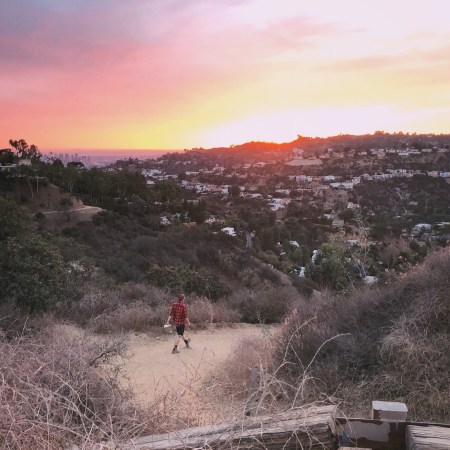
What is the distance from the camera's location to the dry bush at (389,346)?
17.6ft

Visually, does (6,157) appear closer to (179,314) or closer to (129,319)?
(129,319)

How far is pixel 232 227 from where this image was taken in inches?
1833

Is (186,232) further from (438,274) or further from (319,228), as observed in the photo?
(438,274)

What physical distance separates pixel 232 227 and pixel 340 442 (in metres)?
44.4

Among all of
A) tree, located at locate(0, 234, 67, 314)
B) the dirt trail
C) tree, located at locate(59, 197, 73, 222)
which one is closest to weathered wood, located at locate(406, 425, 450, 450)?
the dirt trail

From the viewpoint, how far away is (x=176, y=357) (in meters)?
8.63

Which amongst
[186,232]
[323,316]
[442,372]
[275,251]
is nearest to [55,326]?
[323,316]

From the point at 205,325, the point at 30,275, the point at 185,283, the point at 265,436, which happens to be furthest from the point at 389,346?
the point at 185,283

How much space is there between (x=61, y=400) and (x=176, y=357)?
5.08 m

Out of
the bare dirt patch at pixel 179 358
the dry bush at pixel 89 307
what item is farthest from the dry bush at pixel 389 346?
the dry bush at pixel 89 307

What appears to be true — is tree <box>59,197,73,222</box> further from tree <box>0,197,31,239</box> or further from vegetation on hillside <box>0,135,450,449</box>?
tree <box>0,197,31,239</box>

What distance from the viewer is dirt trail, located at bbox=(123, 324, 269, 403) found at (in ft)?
23.6

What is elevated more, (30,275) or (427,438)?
(427,438)

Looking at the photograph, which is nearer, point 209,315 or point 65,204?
point 209,315
